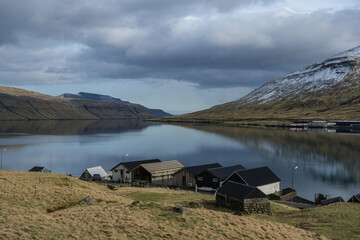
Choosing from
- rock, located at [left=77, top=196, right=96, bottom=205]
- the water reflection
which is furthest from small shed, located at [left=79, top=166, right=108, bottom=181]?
the water reflection

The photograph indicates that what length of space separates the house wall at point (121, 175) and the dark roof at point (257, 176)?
27272mm

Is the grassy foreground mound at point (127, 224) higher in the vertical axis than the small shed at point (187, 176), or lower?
higher

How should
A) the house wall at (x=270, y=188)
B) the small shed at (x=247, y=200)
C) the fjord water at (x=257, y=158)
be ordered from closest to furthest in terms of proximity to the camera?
the small shed at (x=247, y=200), the house wall at (x=270, y=188), the fjord water at (x=257, y=158)

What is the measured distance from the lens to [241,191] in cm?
3700

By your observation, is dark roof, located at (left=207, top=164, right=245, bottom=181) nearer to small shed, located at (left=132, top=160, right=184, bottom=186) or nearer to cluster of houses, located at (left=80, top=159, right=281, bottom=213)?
cluster of houses, located at (left=80, top=159, right=281, bottom=213)

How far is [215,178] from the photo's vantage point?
64.1m

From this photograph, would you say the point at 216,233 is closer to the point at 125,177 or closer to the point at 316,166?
the point at 125,177

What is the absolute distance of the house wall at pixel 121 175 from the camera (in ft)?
242

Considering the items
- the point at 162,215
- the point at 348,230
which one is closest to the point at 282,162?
the point at 348,230

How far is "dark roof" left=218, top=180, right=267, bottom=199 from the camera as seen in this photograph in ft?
117

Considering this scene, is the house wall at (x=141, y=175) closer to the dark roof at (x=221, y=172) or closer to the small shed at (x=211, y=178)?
the small shed at (x=211, y=178)

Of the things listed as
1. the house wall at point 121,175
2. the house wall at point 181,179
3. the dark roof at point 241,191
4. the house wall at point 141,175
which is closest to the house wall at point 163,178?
the house wall at point 141,175

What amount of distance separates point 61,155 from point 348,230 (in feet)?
356

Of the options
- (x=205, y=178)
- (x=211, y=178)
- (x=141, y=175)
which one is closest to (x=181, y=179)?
(x=205, y=178)
